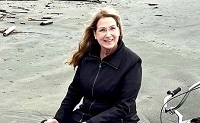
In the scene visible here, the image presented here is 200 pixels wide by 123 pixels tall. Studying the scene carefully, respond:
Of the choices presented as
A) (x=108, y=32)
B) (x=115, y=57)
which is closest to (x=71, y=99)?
(x=115, y=57)

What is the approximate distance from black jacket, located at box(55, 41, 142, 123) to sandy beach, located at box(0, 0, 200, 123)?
554 millimetres

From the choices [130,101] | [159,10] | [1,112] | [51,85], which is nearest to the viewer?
[130,101]

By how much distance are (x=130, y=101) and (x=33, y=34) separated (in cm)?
822

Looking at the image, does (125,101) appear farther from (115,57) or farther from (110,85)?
(115,57)

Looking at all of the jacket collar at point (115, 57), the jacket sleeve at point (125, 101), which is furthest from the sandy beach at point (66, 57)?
the jacket sleeve at point (125, 101)

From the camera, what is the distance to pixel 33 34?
1136cm

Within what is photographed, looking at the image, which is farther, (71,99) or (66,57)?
(66,57)

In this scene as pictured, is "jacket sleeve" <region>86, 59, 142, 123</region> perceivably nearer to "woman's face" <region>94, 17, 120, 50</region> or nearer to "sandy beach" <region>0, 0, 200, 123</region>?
"woman's face" <region>94, 17, 120, 50</region>

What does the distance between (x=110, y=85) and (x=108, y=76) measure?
0.24 feet

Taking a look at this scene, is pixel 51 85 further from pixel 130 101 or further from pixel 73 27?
pixel 73 27

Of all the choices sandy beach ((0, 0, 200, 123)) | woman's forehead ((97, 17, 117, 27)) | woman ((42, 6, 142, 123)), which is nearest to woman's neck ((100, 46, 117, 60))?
woman ((42, 6, 142, 123))

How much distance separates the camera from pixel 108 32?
3490 millimetres

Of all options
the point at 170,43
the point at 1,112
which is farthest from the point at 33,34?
the point at 1,112

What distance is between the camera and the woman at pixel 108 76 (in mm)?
3438
